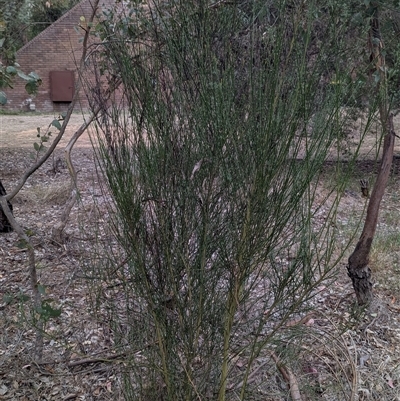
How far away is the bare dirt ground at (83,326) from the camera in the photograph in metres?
2.54

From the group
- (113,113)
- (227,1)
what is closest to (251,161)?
(113,113)

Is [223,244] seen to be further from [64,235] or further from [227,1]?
[64,235]

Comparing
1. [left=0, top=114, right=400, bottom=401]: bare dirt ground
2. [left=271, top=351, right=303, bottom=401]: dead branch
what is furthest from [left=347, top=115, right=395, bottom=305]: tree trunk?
[left=271, top=351, right=303, bottom=401]: dead branch

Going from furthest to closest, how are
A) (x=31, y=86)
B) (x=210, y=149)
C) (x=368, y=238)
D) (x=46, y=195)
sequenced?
(x=46, y=195) → (x=368, y=238) → (x=31, y=86) → (x=210, y=149)

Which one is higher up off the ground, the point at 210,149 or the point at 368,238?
the point at 210,149

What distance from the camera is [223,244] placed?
5.37 ft

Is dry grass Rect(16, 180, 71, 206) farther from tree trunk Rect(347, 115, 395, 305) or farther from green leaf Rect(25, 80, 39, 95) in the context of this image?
tree trunk Rect(347, 115, 395, 305)

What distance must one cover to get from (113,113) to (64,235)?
2.67 metres

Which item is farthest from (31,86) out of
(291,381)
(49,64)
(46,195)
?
(49,64)

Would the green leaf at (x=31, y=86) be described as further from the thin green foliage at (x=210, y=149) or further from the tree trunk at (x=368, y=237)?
the tree trunk at (x=368, y=237)

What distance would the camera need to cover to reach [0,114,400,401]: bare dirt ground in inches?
100

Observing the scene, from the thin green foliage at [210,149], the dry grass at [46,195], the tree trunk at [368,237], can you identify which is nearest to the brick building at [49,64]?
the dry grass at [46,195]

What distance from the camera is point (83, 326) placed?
3.03 metres

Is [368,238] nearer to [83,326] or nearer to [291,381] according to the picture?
[291,381]
